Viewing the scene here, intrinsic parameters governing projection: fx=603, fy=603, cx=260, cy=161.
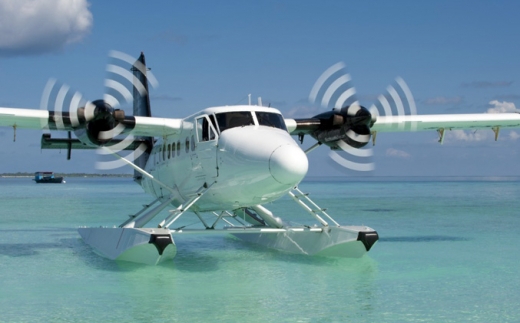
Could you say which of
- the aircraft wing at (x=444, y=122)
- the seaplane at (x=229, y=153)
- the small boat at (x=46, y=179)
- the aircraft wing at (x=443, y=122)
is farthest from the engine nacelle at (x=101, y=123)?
the small boat at (x=46, y=179)

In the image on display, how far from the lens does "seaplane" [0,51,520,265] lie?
33.1 ft

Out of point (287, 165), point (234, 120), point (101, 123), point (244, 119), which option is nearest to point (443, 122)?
point (244, 119)

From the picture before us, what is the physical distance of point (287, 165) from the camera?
922 centimetres

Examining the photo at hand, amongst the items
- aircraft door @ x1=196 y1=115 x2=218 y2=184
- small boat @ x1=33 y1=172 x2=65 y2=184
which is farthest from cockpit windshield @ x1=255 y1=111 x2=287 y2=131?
small boat @ x1=33 y1=172 x2=65 y2=184

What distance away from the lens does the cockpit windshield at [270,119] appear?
424 inches

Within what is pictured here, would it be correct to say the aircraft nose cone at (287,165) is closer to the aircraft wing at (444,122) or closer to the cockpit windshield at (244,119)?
the cockpit windshield at (244,119)

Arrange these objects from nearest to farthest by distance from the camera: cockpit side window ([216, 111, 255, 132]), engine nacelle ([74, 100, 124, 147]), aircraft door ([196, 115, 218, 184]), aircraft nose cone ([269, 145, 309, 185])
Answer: aircraft nose cone ([269, 145, 309, 185]) → cockpit side window ([216, 111, 255, 132]) → aircraft door ([196, 115, 218, 184]) → engine nacelle ([74, 100, 124, 147])

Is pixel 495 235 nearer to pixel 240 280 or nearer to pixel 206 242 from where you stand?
pixel 206 242

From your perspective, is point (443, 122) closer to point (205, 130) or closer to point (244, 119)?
point (244, 119)

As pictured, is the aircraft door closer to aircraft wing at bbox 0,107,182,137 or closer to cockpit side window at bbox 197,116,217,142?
cockpit side window at bbox 197,116,217,142

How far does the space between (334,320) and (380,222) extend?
15329mm

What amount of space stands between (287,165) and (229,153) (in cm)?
150

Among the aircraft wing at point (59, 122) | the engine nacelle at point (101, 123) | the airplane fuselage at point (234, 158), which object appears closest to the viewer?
the airplane fuselage at point (234, 158)

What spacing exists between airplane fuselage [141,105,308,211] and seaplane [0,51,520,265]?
0.02m
